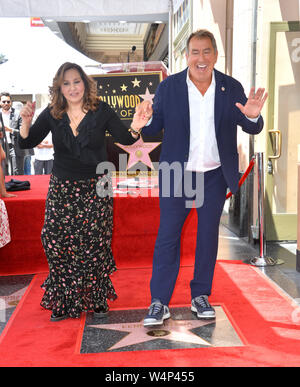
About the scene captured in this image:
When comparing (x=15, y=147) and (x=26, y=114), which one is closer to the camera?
(x=26, y=114)

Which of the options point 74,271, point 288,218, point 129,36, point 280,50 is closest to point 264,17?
point 280,50

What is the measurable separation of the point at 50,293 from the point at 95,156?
0.90 metres

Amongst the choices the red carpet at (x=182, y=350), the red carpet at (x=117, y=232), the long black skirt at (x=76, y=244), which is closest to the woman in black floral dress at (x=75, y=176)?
the long black skirt at (x=76, y=244)

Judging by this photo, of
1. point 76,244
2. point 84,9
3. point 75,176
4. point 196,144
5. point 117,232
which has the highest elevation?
point 84,9

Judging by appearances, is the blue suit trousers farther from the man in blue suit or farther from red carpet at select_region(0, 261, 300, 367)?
red carpet at select_region(0, 261, 300, 367)

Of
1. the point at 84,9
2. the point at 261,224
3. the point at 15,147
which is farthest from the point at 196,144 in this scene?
the point at 84,9

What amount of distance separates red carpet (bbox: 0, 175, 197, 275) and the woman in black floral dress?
41.9 inches

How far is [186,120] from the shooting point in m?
2.64

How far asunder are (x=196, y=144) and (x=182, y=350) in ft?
3.75

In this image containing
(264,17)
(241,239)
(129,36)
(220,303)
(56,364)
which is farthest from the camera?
(129,36)

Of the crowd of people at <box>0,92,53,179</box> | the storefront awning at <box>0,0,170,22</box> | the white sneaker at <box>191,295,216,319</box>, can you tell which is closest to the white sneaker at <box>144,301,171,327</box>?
the white sneaker at <box>191,295,216,319</box>

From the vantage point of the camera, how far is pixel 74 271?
2.83 meters

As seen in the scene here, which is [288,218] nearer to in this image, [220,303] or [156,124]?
[220,303]

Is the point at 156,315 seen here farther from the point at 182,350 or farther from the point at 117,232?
the point at 117,232
